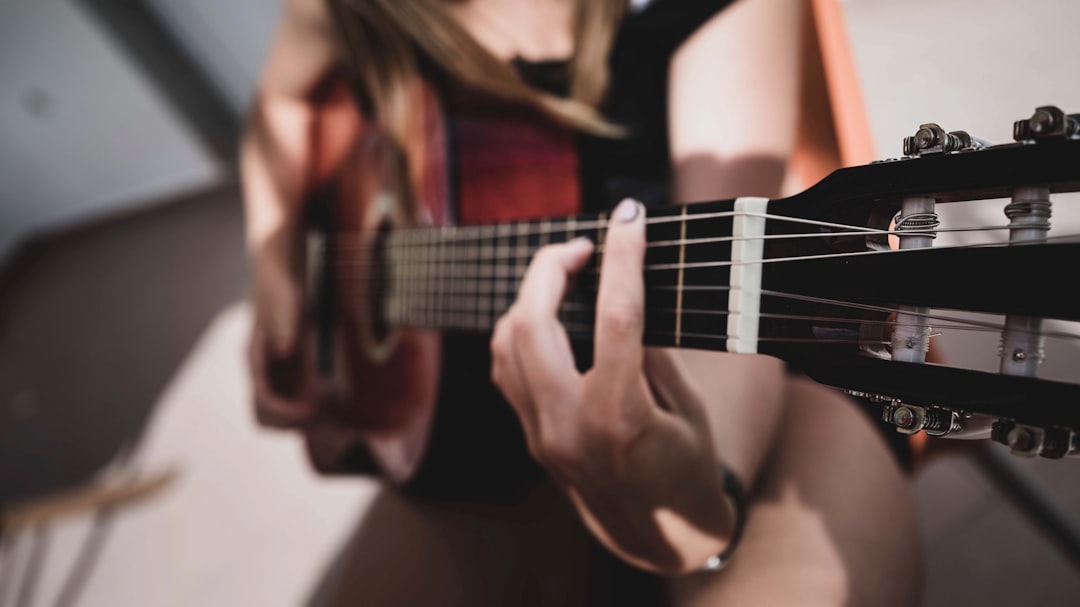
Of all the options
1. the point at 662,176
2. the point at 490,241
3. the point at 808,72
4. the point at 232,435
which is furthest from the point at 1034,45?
the point at 232,435

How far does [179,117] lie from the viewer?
1696 mm

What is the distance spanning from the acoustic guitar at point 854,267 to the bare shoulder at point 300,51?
0.82 feet

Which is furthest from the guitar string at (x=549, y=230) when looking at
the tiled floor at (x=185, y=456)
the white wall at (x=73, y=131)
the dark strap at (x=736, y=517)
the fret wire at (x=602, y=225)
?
the white wall at (x=73, y=131)

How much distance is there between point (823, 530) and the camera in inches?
15.6

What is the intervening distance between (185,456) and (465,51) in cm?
99

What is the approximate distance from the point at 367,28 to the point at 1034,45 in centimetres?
47

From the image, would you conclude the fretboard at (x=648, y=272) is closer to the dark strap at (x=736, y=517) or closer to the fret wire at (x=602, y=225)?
the fret wire at (x=602, y=225)

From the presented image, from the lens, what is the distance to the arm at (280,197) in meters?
0.78

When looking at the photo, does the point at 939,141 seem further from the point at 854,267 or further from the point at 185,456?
the point at 185,456

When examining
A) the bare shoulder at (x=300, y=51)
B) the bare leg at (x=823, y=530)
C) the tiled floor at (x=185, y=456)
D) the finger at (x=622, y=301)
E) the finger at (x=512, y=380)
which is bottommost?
the tiled floor at (x=185, y=456)

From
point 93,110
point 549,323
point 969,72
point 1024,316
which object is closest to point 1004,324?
point 1024,316

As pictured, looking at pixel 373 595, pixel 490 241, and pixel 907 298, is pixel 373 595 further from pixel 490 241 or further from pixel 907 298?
pixel 907 298

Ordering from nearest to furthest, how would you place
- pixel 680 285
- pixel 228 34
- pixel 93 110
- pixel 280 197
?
pixel 680 285, pixel 280 197, pixel 228 34, pixel 93 110

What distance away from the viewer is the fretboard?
0.31m
